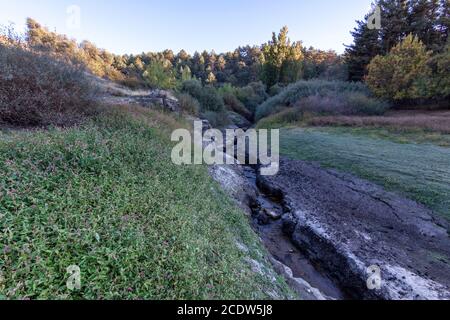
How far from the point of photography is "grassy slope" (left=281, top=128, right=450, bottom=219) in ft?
A: 23.7

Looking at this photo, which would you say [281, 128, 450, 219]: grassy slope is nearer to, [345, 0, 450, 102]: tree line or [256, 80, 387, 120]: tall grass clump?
[256, 80, 387, 120]: tall grass clump

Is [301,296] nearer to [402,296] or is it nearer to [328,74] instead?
[402,296]

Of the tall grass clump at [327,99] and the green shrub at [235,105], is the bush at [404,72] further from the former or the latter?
the green shrub at [235,105]

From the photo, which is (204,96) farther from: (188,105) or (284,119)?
(284,119)

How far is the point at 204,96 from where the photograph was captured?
977 inches

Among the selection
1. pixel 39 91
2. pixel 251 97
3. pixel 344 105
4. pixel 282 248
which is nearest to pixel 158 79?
pixel 251 97

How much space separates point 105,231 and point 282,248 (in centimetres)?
471

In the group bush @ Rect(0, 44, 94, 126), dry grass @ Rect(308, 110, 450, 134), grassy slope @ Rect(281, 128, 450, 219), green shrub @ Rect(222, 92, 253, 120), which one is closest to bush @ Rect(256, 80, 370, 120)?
green shrub @ Rect(222, 92, 253, 120)

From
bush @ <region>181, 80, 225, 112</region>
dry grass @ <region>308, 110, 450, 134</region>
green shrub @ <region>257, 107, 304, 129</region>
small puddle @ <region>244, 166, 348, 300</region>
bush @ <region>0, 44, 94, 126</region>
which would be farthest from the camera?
bush @ <region>181, 80, 225, 112</region>

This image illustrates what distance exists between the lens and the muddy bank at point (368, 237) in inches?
166

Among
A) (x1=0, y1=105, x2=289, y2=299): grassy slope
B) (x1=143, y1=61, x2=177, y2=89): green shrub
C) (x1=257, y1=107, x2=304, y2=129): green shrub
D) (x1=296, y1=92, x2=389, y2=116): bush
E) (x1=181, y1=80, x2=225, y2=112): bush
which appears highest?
(x1=143, y1=61, x2=177, y2=89): green shrub

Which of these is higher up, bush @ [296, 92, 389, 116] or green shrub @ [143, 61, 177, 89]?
green shrub @ [143, 61, 177, 89]

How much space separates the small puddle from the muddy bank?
169 mm

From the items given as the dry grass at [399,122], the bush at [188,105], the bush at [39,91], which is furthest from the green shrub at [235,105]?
the bush at [39,91]
